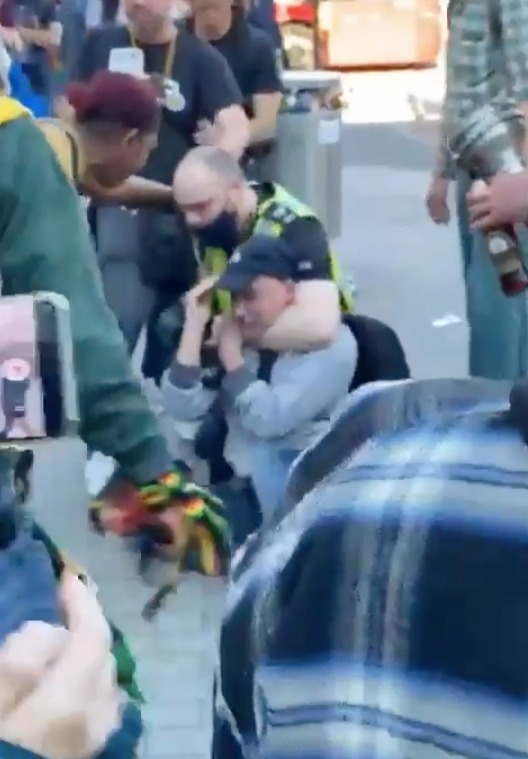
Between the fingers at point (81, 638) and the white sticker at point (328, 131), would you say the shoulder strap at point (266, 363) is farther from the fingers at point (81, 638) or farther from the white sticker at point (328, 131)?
the white sticker at point (328, 131)

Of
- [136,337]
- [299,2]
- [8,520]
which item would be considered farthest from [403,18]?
[8,520]

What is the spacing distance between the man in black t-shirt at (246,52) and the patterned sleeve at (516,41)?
1416 mm

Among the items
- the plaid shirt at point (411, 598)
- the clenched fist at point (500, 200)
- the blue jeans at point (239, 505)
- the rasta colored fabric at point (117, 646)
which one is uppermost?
the plaid shirt at point (411, 598)

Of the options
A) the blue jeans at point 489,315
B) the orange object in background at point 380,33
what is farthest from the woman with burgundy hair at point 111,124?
the orange object in background at point 380,33

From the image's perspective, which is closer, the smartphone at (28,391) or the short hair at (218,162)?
the smartphone at (28,391)

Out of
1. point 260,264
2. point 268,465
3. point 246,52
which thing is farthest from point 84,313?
point 246,52

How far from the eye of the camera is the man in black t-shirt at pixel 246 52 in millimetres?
4660

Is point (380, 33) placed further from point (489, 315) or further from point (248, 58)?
point (489, 315)

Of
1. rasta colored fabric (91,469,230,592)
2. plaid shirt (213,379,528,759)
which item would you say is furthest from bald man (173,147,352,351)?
plaid shirt (213,379,528,759)

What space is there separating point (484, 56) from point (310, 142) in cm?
266

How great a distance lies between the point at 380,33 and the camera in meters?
16.8

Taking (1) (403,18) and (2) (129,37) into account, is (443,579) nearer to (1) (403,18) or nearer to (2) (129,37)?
(2) (129,37)

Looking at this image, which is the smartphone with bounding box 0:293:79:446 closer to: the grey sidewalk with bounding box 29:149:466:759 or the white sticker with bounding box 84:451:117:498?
the grey sidewalk with bounding box 29:149:466:759

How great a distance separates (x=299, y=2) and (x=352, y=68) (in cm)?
419
